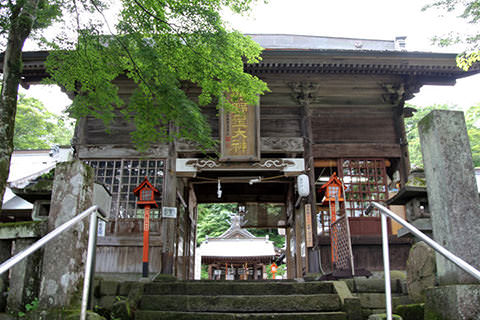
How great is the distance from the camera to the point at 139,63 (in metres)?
7.01

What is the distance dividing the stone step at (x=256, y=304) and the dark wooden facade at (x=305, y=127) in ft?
16.1

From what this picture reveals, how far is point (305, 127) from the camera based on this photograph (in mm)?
11758

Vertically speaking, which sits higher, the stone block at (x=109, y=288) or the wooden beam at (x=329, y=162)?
the wooden beam at (x=329, y=162)

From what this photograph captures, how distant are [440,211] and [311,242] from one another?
23.4 ft

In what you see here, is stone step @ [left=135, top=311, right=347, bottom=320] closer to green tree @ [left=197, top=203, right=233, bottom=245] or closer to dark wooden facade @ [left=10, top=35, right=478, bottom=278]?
dark wooden facade @ [left=10, top=35, right=478, bottom=278]

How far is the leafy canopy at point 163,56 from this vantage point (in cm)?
632

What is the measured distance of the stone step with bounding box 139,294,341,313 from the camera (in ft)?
18.0

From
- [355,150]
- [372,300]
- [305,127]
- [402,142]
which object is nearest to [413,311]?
[372,300]

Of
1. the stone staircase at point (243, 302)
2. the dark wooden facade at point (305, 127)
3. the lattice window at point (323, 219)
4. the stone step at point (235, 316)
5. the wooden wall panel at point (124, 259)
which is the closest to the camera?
the stone step at point (235, 316)

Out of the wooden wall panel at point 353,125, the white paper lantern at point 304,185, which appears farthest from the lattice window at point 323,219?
the wooden wall panel at point 353,125

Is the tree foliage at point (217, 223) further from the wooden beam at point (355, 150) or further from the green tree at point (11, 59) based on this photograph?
the green tree at point (11, 59)

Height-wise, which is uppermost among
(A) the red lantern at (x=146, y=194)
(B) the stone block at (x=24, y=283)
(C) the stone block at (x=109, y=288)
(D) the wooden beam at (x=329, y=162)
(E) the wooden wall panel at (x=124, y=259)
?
(D) the wooden beam at (x=329, y=162)

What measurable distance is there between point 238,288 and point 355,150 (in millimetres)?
7019

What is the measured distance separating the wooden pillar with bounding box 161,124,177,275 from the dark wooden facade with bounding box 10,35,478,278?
3cm
